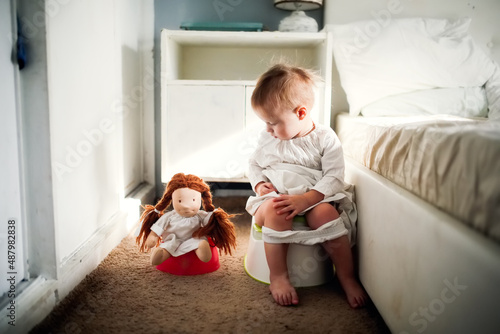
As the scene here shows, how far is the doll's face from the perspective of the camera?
1094 millimetres

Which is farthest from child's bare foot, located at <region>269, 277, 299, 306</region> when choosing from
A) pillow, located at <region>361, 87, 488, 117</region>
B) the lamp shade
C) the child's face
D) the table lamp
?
the lamp shade

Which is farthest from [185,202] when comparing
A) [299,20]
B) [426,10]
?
[426,10]

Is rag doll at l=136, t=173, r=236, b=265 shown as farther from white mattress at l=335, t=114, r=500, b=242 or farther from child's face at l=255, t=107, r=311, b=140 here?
white mattress at l=335, t=114, r=500, b=242

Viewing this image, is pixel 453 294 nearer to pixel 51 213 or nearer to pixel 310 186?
pixel 310 186

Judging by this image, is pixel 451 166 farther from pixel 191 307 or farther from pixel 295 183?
pixel 191 307

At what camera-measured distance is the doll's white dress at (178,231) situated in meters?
1.06

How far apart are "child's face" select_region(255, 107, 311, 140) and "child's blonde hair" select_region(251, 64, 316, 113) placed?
0.05ft

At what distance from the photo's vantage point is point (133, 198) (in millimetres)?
1544

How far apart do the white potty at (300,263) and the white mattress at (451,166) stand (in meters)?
0.26

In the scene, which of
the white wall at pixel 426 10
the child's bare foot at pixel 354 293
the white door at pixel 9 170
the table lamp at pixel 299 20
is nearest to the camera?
the white door at pixel 9 170

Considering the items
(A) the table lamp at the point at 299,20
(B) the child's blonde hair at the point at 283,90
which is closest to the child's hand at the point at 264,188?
(B) the child's blonde hair at the point at 283,90

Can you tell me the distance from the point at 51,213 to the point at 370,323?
73cm

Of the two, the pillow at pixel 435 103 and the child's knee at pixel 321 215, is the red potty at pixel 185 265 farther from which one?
the pillow at pixel 435 103

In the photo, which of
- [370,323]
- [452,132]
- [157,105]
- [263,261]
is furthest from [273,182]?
[157,105]
